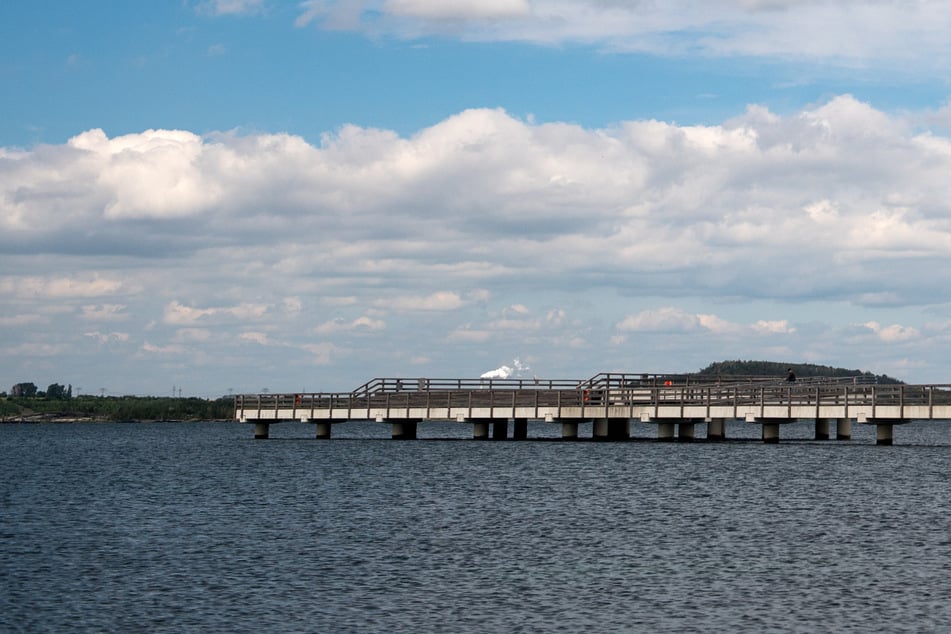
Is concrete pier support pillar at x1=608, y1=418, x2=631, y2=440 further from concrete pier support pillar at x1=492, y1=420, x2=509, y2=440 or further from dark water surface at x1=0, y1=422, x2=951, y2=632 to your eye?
dark water surface at x1=0, y1=422, x2=951, y2=632

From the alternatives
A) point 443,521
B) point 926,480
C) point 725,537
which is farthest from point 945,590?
point 926,480

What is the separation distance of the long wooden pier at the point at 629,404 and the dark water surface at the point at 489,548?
110 inches

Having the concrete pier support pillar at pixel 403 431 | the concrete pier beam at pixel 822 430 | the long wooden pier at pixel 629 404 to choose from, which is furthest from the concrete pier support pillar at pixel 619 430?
the concrete pier support pillar at pixel 403 431

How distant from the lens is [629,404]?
72.9m

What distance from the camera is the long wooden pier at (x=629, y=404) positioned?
63781 mm

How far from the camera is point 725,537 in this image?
37656mm

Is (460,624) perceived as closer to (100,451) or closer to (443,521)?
(443,521)

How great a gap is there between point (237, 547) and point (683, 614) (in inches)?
557

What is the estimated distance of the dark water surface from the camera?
86.4 ft

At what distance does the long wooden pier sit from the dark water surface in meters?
2.80

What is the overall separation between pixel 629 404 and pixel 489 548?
3798 cm

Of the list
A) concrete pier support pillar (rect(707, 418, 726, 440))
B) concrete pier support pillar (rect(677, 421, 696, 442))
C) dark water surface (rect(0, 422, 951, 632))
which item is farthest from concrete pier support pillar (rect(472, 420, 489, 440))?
dark water surface (rect(0, 422, 951, 632))

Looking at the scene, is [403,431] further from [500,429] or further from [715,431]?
[715,431]

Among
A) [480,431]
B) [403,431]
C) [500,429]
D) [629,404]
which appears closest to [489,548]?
[629,404]
